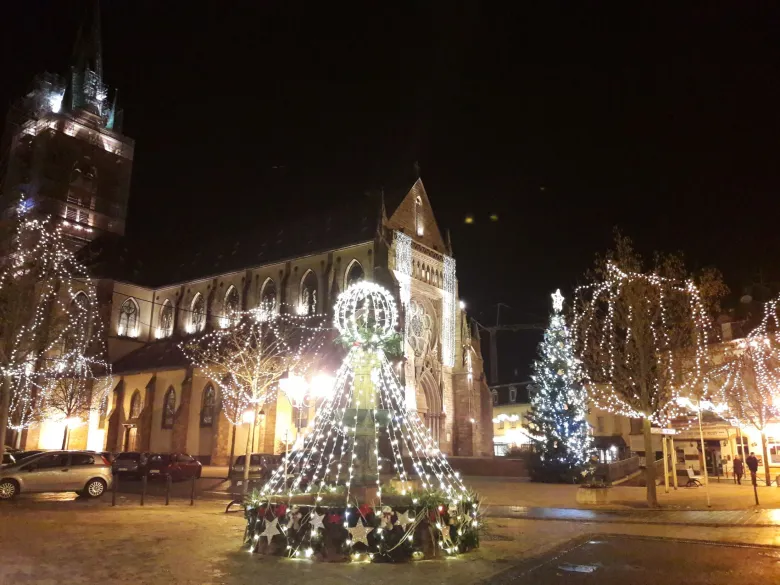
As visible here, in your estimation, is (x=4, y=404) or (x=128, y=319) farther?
(x=128, y=319)

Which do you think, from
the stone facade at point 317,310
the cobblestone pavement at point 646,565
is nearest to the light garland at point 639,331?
the cobblestone pavement at point 646,565

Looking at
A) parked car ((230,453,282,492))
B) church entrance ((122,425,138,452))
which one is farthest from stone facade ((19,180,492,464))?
parked car ((230,453,282,492))

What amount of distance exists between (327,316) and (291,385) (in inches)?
895

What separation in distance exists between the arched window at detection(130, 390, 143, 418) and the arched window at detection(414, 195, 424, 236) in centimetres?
2433

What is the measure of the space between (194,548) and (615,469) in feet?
78.7

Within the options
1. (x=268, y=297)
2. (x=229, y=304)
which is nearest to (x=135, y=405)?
(x=229, y=304)

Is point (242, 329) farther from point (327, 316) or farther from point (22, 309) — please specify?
point (22, 309)

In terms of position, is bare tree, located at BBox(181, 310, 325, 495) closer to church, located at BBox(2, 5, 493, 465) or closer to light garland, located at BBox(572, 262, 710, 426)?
church, located at BBox(2, 5, 493, 465)

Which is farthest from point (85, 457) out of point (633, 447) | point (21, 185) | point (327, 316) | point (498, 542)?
point (21, 185)

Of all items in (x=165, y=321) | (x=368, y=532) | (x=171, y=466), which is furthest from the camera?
(x=165, y=321)

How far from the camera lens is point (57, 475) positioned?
72.1 ft

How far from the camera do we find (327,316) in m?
42.2

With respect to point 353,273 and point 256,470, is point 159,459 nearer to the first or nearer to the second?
point 256,470

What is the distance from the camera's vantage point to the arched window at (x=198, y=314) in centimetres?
4981
